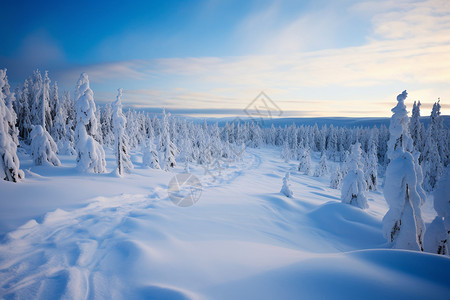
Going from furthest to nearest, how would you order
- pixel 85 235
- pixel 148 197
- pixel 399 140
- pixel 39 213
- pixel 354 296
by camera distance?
pixel 148 197 → pixel 399 140 → pixel 39 213 → pixel 85 235 → pixel 354 296

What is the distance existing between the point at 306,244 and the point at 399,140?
21.3 feet

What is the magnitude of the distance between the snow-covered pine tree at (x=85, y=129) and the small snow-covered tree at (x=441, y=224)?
2397cm

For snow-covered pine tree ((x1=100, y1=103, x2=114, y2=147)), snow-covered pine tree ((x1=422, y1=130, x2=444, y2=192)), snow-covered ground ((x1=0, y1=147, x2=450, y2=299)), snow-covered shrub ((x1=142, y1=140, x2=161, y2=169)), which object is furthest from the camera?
snow-covered pine tree ((x1=100, y1=103, x2=114, y2=147))

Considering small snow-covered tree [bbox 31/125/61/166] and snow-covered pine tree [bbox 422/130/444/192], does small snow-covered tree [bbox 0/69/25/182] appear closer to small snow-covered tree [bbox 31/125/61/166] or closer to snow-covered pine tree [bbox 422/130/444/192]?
small snow-covered tree [bbox 31/125/61/166]

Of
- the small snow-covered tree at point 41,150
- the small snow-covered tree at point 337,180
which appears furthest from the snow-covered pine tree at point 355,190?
the small snow-covered tree at point 41,150

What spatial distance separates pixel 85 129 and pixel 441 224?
82.9 ft

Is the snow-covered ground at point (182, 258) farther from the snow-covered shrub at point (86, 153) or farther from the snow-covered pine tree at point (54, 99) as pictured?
the snow-covered pine tree at point (54, 99)

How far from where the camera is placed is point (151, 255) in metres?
4.90

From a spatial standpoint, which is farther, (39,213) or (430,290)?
(39,213)

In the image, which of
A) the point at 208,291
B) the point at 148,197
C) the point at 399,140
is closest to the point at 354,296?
the point at 208,291

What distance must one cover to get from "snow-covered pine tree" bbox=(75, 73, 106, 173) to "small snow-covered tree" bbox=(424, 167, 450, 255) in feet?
78.6

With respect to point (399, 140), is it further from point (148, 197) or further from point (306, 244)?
point (148, 197)

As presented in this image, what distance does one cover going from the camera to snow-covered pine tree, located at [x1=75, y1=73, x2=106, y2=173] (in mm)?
16844

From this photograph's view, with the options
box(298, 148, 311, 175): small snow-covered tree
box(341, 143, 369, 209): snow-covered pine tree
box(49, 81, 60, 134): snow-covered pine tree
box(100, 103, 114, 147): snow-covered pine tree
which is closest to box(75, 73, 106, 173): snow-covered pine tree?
box(341, 143, 369, 209): snow-covered pine tree
